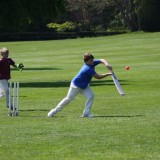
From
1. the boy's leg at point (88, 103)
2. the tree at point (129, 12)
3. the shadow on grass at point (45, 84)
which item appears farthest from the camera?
the tree at point (129, 12)

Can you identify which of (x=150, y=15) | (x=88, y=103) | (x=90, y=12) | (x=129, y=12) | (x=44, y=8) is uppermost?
(x=88, y=103)

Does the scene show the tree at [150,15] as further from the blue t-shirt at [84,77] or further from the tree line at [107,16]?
the blue t-shirt at [84,77]

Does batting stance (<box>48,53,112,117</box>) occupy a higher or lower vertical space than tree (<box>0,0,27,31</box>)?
higher

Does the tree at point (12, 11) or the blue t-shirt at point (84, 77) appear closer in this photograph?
the blue t-shirt at point (84, 77)

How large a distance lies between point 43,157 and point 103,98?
12933 mm

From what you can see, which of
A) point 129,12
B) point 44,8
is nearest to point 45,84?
point 44,8

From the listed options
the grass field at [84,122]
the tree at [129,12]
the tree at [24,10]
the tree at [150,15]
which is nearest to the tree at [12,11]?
the tree at [24,10]

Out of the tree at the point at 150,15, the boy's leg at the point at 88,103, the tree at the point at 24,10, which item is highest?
the boy's leg at the point at 88,103

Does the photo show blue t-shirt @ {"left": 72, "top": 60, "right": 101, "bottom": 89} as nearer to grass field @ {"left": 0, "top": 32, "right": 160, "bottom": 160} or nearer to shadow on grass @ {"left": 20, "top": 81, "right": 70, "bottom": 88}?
grass field @ {"left": 0, "top": 32, "right": 160, "bottom": 160}

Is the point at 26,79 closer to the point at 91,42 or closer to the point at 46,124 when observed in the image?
the point at 46,124

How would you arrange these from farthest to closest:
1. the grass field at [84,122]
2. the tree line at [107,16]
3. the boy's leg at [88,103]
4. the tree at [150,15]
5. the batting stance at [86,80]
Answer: the tree line at [107,16]
the tree at [150,15]
the boy's leg at [88,103]
the batting stance at [86,80]
the grass field at [84,122]

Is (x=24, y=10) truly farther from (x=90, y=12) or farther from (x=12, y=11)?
(x=90, y=12)

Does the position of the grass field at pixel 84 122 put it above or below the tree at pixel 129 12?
above

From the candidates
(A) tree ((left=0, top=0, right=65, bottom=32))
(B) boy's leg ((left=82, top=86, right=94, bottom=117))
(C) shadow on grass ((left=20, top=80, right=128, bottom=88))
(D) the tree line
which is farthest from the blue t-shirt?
(D) the tree line
